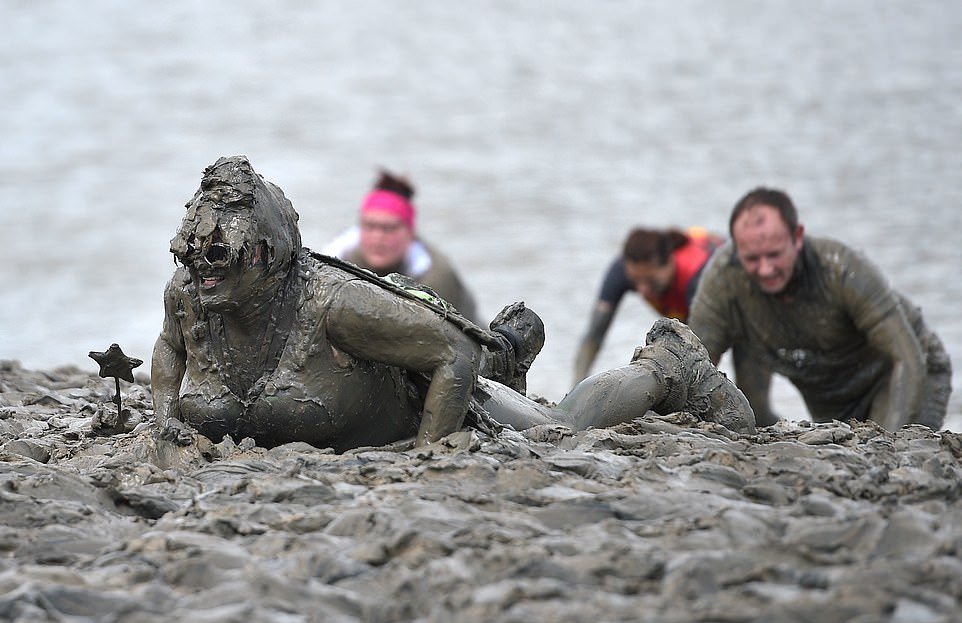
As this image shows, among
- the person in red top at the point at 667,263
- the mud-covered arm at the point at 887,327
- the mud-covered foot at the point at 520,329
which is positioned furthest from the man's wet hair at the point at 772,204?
the mud-covered foot at the point at 520,329

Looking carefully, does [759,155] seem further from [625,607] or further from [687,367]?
[625,607]

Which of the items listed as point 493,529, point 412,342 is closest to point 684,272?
point 412,342

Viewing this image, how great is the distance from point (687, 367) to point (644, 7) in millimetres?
33683

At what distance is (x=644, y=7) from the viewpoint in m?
39.2

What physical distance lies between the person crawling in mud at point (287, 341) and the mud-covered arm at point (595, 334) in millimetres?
5895

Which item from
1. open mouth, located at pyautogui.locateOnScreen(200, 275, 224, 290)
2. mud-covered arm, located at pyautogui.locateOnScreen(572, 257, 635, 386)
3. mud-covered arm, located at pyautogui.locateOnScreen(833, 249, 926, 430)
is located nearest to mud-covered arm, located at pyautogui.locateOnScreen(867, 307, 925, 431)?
mud-covered arm, located at pyautogui.locateOnScreen(833, 249, 926, 430)

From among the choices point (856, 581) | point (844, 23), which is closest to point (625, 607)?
point (856, 581)

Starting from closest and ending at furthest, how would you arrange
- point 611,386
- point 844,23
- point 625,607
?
point 625,607
point 611,386
point 844,23

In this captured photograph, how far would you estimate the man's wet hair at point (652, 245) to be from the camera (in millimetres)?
11109

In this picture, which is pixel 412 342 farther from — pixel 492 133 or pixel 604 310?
pixel 492 133

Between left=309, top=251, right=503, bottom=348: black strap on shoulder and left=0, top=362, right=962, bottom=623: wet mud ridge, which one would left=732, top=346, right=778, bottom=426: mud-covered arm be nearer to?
Result: left=0, top=362, right=962, bottom=623: wet mud ridge

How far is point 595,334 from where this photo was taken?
1196 cm

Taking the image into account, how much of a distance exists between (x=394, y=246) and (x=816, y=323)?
11.5 feet

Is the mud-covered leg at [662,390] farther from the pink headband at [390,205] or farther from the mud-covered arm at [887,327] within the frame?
the pink headband at [390,205]
